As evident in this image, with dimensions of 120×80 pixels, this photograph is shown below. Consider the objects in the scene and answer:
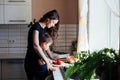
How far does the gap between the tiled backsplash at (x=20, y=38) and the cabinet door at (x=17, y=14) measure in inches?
12.6

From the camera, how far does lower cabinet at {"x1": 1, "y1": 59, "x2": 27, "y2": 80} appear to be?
4305mm

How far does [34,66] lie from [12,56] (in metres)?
1.23

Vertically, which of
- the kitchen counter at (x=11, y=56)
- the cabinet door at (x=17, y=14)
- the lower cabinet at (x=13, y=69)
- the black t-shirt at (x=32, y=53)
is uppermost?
→ the cabinet door at (x=17, y=14)

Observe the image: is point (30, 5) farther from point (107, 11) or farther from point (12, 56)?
point (107, 11)

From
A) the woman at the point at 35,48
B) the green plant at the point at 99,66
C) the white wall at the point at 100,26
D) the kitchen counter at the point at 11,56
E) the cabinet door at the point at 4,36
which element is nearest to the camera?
the green plant at the point at 99,66

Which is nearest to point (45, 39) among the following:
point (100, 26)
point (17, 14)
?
point (100, 26)

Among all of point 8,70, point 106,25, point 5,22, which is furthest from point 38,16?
point 106,25

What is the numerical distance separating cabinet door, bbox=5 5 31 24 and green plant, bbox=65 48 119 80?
2.90 m

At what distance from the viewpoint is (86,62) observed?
150 centimetres

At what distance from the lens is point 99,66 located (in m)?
1.44

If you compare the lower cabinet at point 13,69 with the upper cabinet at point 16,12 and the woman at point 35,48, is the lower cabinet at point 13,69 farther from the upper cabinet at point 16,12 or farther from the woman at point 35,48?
the woman at point 35,48

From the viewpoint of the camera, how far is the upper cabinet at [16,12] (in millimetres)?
4301

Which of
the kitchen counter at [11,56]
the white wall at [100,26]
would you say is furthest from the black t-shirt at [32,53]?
the kitchen counter at [11,56]

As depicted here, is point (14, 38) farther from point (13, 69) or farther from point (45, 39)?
point (45, 39)
